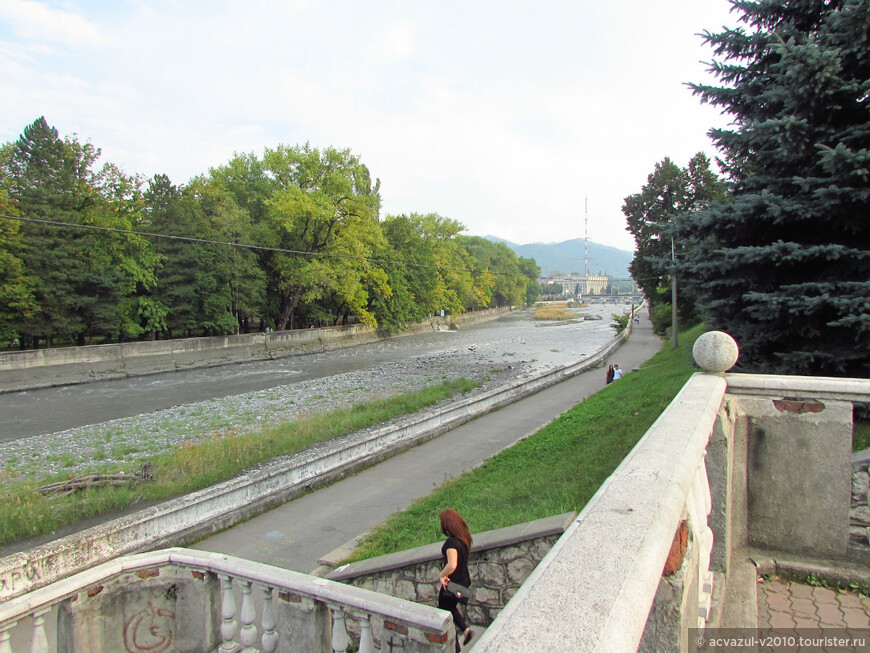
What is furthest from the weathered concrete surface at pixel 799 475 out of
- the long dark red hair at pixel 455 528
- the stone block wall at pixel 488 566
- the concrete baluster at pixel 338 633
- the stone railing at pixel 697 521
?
the concrete baluster at pixel 338 633

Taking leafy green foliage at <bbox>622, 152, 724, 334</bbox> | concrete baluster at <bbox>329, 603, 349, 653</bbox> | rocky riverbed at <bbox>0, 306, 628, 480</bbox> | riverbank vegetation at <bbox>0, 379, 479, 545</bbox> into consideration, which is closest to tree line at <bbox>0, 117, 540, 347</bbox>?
rocky riverbed at <bbox>0, 306, 628, 480</bbox>

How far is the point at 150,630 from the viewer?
14.0 feet

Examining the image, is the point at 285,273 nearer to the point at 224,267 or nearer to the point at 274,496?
the point at 224,267

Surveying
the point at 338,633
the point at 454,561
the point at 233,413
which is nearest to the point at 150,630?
the point at 338,633

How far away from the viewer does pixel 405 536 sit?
8164 mm

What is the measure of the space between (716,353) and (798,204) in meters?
5.02

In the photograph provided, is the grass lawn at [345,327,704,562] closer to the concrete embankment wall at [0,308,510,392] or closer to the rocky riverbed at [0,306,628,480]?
the rocky riverbed at [0,306,628,480]

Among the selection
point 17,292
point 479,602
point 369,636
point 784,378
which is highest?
point 17,292

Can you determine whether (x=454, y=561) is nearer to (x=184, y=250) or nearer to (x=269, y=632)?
(x=269, y=632)

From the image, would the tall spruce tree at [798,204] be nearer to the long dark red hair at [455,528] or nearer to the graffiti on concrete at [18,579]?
the long dark red hair at [455,528]

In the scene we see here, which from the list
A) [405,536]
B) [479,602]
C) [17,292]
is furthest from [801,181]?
[17,292]

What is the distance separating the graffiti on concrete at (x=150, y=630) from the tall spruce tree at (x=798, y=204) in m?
7.97

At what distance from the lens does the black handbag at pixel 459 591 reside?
4.65 metres

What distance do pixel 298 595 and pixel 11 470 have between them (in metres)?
14.5
